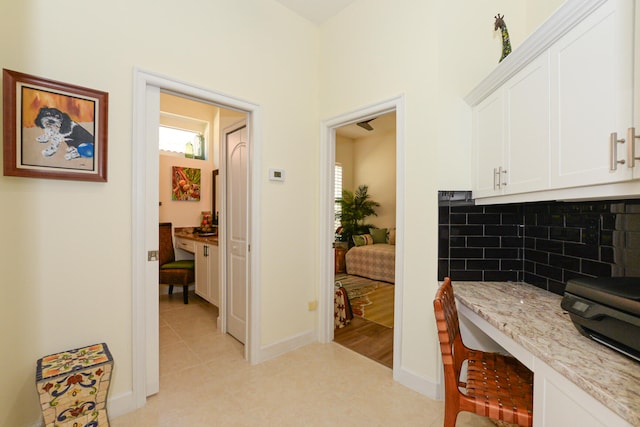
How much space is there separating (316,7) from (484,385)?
3265mm

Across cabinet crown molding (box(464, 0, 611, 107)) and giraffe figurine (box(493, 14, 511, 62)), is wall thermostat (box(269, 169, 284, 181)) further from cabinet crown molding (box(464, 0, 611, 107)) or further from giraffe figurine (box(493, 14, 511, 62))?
giraffe figurine (box(493, 14, 511, 62))

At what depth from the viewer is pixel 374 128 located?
6.46 meters

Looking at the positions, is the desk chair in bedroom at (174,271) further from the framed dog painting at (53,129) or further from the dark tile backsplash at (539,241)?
the dark tile backsplash at (539,241)

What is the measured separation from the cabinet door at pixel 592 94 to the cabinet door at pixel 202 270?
3694 mm

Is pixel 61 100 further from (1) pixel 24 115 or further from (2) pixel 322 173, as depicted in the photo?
(2) pixel 322 173

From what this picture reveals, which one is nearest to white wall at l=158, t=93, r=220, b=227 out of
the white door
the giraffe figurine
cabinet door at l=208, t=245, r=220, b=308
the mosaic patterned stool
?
cabinet door at l=208, t=245, r=220, b=308

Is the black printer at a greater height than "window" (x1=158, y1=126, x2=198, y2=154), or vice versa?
"window" (x1=158, y1=126, x2=198, y2=154)

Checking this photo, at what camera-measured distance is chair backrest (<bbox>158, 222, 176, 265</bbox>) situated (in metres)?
4.20

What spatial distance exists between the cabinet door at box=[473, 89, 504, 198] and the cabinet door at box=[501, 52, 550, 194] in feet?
0.25

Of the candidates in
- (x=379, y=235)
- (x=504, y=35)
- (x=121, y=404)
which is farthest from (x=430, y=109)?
(x=379, y=235)

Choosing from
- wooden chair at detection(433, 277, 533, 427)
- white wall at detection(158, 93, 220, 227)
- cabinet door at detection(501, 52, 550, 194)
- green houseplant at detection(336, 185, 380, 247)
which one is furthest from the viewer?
green houseplant at detection(336, 185, 380, 247)

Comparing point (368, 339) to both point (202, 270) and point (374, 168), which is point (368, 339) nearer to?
point (202, 270)

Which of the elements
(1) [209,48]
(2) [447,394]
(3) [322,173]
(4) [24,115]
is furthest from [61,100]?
(2) [447,394]

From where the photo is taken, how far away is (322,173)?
9.38ft
